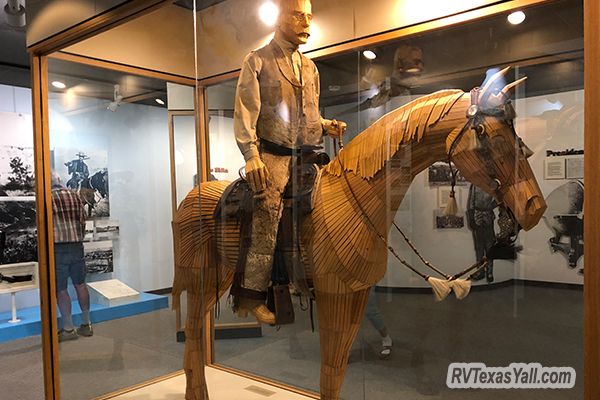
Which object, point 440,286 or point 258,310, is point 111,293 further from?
point 440,286

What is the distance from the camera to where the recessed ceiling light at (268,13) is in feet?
5.91

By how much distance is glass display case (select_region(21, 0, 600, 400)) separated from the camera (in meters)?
1.47

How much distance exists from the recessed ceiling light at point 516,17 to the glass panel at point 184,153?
1.44 meters

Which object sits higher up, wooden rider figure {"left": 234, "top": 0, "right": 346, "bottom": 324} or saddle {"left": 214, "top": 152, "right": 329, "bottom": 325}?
wooden rider figure {"left": 234, "top": 0, "right": 346, "bottom": 324}

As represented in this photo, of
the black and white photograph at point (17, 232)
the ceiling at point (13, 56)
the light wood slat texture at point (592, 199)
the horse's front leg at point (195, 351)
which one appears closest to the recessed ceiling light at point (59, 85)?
the ceiling at point (13, 56)

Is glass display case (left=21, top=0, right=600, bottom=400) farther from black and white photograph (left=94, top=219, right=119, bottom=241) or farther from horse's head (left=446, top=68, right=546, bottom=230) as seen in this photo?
black and white photograph (left=94, top=219, right=119, bottom=241)

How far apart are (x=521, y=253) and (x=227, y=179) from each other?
3.59 feet

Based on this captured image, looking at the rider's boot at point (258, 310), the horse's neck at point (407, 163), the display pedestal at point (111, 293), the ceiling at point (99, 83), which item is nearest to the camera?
the horse's neck at point (407, 163)

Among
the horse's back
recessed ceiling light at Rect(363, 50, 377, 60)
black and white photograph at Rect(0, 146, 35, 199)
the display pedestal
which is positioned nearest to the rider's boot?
the horse's back

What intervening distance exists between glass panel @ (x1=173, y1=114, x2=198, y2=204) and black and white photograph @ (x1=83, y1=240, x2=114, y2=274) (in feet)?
2.10

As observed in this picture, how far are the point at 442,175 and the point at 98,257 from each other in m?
2.11

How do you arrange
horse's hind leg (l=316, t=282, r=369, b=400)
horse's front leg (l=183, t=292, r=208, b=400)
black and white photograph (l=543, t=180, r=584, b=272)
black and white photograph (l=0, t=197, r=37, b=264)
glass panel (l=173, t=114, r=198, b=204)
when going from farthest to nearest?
black and white photograph (l=0, t=197, r=37, b=264), glass panel (l=173, t=114, r=198, b=204), horse's front leg (l=183, t=292, r=208, b=400), horse's hind leg (l=316, t=282, r=369, b=400), black and white photograph (l=543, t=180, r=584, b=272)

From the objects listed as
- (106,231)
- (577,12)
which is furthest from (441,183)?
(106,231)

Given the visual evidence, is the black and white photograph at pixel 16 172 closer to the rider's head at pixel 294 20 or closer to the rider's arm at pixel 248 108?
the rider's arm at pixel 248 108
